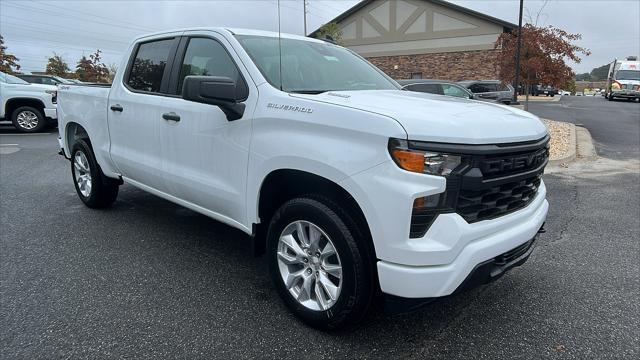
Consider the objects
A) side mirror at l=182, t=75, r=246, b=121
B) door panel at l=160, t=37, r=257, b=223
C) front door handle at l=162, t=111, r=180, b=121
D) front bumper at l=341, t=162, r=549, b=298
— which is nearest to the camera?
front bumper at l=341, t=162, r=549, b=298

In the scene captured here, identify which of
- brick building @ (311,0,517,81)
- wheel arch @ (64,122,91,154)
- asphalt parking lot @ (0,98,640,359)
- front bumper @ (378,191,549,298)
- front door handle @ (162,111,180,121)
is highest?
brick building @ (311,0,517,81)

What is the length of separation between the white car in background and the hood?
12506 mm

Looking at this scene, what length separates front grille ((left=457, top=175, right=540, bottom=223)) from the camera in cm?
235

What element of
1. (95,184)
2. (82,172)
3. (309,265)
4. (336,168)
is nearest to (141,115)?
(95,184)

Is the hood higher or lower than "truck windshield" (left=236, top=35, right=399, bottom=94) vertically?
lower

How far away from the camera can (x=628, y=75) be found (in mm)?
29547

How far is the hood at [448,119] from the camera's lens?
228cm

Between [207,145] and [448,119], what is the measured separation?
180 centimetres

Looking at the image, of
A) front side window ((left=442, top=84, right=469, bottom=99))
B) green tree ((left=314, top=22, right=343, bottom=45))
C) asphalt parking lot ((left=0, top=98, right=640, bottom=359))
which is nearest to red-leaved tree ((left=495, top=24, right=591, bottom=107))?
front side window ((left=442, top=84, right=469, bottom=99))

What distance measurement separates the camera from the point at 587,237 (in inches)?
177

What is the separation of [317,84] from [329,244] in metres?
1.32

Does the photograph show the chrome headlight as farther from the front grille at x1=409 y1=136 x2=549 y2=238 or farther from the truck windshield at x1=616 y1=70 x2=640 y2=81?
the truck windshield at x1=616 y1=70 x2=640 y2=81

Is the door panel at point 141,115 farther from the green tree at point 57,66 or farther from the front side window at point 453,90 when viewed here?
the green tree at point 57,66

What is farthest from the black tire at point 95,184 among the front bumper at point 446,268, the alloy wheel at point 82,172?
the front bumper at point 446,268
